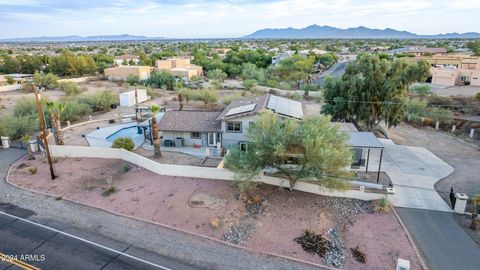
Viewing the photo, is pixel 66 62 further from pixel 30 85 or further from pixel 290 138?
pixel 290 138

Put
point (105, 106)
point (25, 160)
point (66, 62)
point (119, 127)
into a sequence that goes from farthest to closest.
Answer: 1. point (66, 62)
2. point (105, 106)
3. point (119, 127)
4. point (25, 160)

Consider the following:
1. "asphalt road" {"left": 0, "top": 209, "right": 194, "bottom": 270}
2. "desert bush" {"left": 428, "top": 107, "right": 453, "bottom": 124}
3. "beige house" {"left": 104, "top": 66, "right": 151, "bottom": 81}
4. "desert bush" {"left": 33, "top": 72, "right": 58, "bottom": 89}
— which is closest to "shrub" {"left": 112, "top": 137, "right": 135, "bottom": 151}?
"asphalt road" {"left": 0, "top": 209, "right": 194, "bottom": 270}

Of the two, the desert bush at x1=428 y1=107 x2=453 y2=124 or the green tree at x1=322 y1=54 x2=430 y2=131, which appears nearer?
the green tree at x1=322 y1=54 x2=430 y2=131

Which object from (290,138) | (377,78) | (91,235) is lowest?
(91,235)

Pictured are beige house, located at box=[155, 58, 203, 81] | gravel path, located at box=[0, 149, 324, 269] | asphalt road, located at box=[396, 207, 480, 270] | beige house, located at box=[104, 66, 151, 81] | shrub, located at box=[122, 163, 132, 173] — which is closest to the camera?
asphalt road, located at box=[396, 207, 480, 270]

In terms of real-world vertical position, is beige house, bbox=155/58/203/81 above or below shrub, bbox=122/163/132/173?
above

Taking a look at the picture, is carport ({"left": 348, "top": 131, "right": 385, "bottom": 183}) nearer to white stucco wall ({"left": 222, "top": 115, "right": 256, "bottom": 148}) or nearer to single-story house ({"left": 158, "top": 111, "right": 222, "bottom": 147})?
white stucco wall ({"left": 222, "top": 115, "right": 256, "bottom": 148})

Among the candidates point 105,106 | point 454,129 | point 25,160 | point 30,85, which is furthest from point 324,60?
point 25,160
